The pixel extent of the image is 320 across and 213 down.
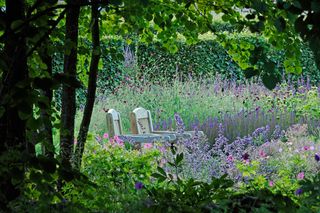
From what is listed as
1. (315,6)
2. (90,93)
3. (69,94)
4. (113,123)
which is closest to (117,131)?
(113,123)

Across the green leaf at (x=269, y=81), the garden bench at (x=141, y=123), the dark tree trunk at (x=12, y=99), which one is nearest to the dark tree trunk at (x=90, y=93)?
the dark tree trunk at (x=12, y=99)

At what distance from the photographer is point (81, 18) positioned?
4.31 metres

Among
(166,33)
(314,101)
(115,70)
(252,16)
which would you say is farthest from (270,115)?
(252,16)

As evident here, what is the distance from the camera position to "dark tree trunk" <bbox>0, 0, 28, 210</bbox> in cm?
169

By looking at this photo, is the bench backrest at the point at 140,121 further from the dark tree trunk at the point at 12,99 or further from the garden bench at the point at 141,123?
the dark tree trunk at the point at 12,99

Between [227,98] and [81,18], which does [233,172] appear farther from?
[227,98]

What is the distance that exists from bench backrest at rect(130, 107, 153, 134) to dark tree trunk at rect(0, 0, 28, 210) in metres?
5.45

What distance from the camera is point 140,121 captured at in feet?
26.2

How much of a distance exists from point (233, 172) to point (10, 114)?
3427mm

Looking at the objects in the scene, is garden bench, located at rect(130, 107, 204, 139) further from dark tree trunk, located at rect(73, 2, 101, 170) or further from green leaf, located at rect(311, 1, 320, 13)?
green leaf, located at rect(311, 1, 320, 13)

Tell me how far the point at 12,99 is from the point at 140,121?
6329mm

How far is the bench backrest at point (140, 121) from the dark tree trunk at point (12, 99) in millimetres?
5451

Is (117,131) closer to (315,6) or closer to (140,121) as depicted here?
(140,121)

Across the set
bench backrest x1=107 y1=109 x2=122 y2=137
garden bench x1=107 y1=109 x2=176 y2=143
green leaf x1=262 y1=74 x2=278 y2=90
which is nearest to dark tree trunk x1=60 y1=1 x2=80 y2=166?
green leaf x1=262 y1=74 x2=278 y2=90
